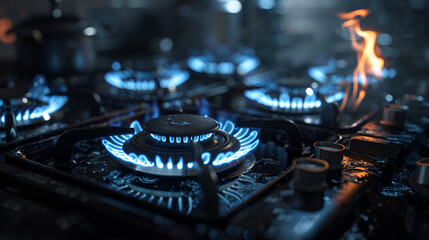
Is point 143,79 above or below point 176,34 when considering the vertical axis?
below

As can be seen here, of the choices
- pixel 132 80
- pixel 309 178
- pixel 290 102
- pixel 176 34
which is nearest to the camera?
pixel 309 178

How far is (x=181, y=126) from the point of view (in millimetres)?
764

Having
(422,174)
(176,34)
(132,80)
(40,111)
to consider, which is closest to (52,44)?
(132,80)

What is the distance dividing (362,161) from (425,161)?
0.13 meters

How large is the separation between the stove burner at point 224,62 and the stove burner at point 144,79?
181 mm

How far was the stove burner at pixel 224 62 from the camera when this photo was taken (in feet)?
5.61

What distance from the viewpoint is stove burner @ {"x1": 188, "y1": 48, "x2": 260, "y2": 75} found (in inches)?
67.4

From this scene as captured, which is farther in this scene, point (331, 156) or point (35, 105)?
point (35, 105)

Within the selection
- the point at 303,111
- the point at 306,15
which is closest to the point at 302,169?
the point at 303,111

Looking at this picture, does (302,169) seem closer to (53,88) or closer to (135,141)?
(135,141)

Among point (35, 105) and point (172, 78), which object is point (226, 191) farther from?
point (172, 78)

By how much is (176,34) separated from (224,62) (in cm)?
62

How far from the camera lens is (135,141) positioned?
0.78m

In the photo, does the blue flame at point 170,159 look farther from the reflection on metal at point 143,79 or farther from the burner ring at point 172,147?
the reflection on metal at point 143,79
